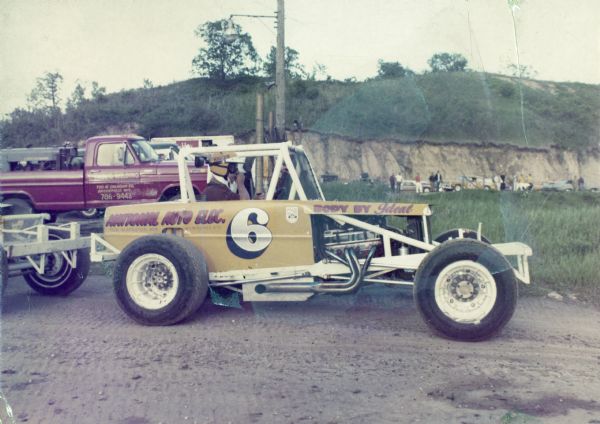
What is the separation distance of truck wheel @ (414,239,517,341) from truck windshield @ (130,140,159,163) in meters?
9.64

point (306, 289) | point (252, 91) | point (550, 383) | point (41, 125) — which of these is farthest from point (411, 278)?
point (252, 91)

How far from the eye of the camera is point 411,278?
639 cm

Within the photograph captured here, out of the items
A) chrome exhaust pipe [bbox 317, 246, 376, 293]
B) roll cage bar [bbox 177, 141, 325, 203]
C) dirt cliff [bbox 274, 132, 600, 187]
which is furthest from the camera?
dirt cliff [bbox 274, 132, 600, 187]

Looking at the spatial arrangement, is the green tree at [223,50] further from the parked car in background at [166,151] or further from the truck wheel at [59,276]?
the truck wheel at [59,276]

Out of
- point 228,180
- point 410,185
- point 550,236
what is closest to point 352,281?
point 228,180

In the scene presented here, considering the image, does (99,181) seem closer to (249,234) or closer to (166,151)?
(166,151)

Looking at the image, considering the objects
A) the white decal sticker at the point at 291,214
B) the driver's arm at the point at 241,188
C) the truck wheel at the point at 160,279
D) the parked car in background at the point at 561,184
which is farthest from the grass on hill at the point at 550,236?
the parked car in background at the point at 561,184

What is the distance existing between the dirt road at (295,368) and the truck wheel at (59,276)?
93cm

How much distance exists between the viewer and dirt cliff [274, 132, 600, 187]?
38.3 metres

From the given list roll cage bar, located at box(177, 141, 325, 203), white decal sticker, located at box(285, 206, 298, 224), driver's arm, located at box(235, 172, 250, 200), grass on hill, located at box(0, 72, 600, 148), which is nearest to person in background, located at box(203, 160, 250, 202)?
driver's arm, located at box(235, 172, 250, 200)

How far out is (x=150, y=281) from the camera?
250 inches

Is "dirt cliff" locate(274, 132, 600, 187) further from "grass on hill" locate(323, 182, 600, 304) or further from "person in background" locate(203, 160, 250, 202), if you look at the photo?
"person in background" locate(203, 160, 250, 202)

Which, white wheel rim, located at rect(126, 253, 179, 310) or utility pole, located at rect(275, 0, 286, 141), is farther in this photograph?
utility pole, located at rect(275, 0, 286, 141)

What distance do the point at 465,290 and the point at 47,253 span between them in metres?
Answer: 4.68
